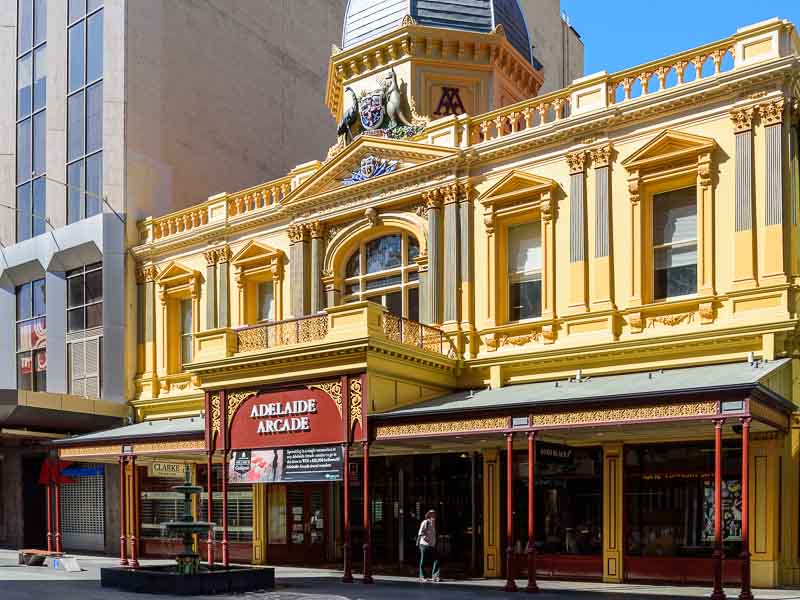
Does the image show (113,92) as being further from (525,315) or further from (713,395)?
(713,395)

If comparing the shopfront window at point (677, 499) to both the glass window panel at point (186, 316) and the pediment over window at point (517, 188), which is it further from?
the glass window panel at point (186, 316)

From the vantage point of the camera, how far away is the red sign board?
21.6m

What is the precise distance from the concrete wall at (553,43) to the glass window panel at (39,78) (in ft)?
64.9

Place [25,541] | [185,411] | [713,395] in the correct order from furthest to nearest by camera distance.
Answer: [25,541] < [185,411] < [713,395]

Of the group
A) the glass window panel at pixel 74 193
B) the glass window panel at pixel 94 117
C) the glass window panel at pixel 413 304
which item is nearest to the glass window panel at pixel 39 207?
the glass window panel at pixel 74 193

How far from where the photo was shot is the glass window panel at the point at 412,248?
2475cm

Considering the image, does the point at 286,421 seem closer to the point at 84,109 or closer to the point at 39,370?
the point at 39,370

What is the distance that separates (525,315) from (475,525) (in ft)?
16.4

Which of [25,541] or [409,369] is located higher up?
[409,369]

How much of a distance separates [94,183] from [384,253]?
11.8 m

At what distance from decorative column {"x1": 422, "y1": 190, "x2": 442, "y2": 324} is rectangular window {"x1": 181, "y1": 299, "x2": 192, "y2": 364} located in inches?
369

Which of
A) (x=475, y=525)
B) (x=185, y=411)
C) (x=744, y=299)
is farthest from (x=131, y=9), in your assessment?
(x=744, y=299)

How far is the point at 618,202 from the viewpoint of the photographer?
21.3 m

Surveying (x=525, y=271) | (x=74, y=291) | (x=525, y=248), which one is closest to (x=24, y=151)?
(x=74, y=291)
